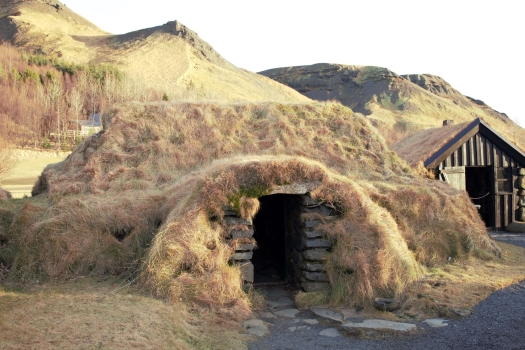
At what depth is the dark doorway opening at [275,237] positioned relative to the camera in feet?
31.4

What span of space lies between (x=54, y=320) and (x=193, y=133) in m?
8.91

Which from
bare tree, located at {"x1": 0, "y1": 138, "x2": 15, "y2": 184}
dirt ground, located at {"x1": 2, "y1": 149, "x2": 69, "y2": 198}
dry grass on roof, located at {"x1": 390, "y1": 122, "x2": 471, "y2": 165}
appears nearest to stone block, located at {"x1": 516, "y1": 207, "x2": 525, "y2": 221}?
dry grass on roof, located at {"x1": 390, "y1": 122, "x2": 471, "y2": 165}

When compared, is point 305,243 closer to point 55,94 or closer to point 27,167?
point 27,167

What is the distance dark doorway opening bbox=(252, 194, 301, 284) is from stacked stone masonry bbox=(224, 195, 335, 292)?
594 millimetres

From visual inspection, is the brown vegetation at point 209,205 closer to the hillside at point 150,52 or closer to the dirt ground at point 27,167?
the dirt ground at point 27,167

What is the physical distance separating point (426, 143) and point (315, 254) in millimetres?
9981

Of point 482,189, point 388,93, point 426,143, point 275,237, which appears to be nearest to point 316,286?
point 275,237

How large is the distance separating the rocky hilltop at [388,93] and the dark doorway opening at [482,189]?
4475 centimetres

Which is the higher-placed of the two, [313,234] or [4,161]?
[4,161]

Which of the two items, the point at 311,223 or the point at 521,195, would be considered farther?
the point at 521,195

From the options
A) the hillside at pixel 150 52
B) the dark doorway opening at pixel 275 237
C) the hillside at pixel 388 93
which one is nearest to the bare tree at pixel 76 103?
the hillside at pixel 150 52

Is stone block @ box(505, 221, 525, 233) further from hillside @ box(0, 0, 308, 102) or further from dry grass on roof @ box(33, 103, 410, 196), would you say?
hillside @ box(0, 0, 308, 102)

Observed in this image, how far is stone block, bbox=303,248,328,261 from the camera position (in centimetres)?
813

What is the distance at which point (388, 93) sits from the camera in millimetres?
76625
